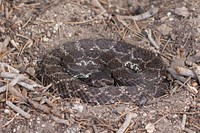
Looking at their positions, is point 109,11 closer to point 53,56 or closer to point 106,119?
point 53,56

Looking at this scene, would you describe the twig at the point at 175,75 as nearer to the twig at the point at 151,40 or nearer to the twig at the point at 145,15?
the twig at the point at 151,40

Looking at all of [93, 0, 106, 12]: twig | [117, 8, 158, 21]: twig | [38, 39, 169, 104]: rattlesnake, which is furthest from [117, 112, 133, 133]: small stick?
[93, 0, 106, 12]: twig

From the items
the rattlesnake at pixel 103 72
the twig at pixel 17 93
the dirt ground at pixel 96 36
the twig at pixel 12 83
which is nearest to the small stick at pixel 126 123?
the dirt ground at pixel 96 36

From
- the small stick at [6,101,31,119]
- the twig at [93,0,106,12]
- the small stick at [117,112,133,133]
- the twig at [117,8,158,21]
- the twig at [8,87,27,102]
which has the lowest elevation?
the small stick at [117,112,133,133]

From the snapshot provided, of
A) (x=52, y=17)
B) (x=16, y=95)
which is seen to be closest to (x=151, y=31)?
(x=52, y=17)

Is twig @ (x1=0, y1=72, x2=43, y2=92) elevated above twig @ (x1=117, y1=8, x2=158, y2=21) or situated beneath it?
situated beneath

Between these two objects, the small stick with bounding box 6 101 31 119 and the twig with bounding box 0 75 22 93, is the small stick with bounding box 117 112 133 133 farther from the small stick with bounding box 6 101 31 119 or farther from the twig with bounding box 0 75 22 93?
the twig with bounding box 0 75 22 93

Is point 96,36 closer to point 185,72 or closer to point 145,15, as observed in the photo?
point 145,15

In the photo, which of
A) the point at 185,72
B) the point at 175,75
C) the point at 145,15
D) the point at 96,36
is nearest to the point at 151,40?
the point at 145,15

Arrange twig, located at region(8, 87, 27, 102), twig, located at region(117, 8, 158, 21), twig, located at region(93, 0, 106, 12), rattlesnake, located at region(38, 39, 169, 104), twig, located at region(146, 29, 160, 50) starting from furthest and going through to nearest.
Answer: twig, located at region(93, 0, 106, 12)
twig, located at region(117, 8, 158, 21)
twig, located at region(146, 29, 160, 50)
rattlesnake, located at region(38, 39, 169, 104)
twig, located at region(8, 87, 27, 102)
